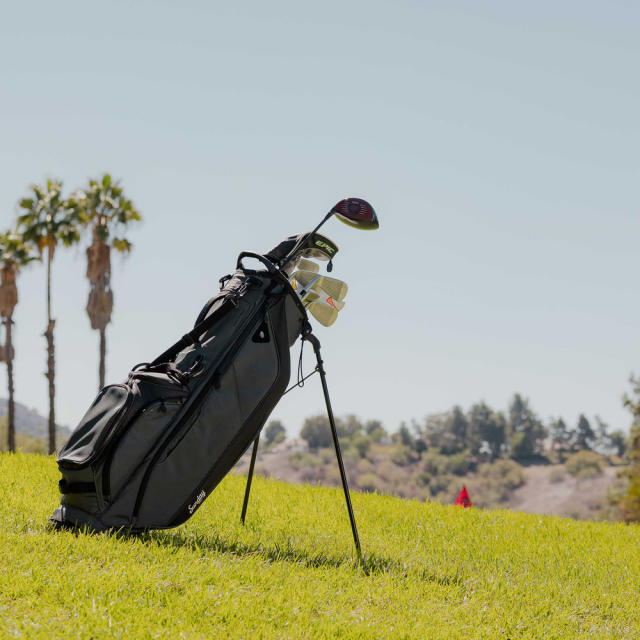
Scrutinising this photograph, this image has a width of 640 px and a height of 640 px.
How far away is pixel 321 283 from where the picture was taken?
18.7 feet

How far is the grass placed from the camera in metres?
3.72

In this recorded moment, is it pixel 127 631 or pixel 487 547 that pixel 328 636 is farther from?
pixel 487 547


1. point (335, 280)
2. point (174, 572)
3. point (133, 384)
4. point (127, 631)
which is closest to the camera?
point (127, 631)

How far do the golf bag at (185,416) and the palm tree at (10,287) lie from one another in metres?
31.7

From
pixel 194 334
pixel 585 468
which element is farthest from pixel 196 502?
pixel 585 468

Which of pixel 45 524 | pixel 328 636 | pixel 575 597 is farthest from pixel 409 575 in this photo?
pixel 45 524

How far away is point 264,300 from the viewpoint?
5352mm

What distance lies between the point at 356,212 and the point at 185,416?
6.05 feet

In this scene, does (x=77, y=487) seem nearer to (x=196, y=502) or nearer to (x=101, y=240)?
(x=196, y=502)

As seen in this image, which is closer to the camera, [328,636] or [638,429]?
[328,636]

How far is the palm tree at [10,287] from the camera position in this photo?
119 ft

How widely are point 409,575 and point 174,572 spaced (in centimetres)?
175

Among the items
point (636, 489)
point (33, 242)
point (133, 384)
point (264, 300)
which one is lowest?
point (636, 489)

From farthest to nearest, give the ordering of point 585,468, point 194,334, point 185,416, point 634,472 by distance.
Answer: point 585,468, point 634,472, point 194,334, point 185,416
